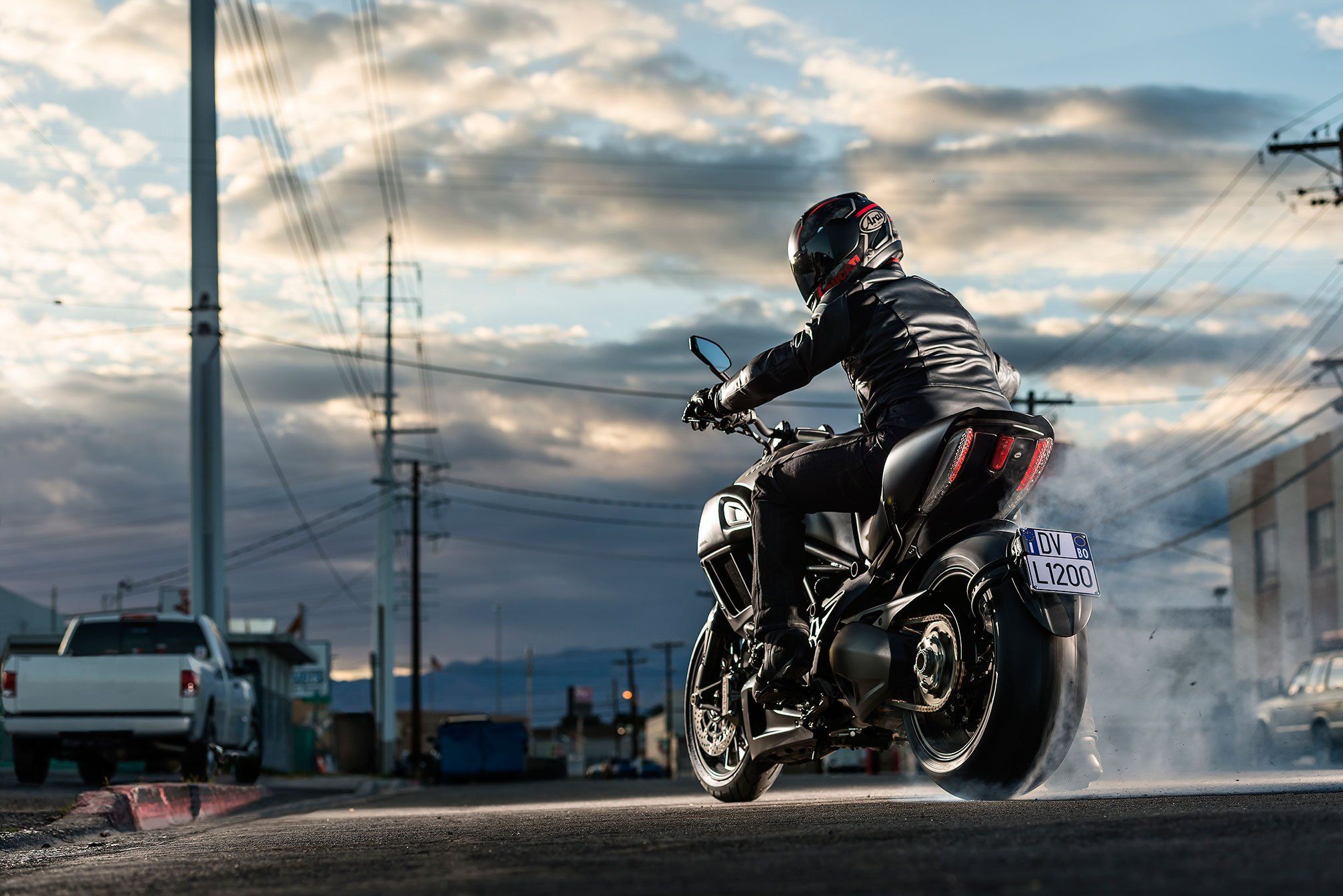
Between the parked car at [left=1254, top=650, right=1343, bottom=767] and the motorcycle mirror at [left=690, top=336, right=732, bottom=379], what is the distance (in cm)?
1578

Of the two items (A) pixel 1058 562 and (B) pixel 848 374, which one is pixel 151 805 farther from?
(A) pixel 1058 562

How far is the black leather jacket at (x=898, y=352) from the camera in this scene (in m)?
6.45

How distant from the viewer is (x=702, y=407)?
7.77 meters

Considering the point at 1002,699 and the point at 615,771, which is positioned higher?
the point at 1002,699

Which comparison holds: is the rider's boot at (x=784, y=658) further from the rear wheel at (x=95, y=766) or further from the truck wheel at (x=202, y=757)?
the rear wheel at (x=95, y=766)

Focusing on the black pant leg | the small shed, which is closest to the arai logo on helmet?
the black pant leg

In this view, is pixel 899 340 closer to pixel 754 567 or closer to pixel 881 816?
pixel 754 567

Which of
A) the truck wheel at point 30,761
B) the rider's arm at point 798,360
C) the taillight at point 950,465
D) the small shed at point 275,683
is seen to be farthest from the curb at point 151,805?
the small shed at point 275,683

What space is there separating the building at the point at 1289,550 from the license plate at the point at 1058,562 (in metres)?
37.7

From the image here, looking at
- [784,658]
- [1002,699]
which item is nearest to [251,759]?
[784,658]

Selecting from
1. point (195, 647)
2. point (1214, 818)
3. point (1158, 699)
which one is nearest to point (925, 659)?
point (1214, 818)

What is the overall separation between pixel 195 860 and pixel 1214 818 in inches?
127

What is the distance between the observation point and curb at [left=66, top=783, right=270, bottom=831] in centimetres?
941

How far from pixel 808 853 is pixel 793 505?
2.74m
